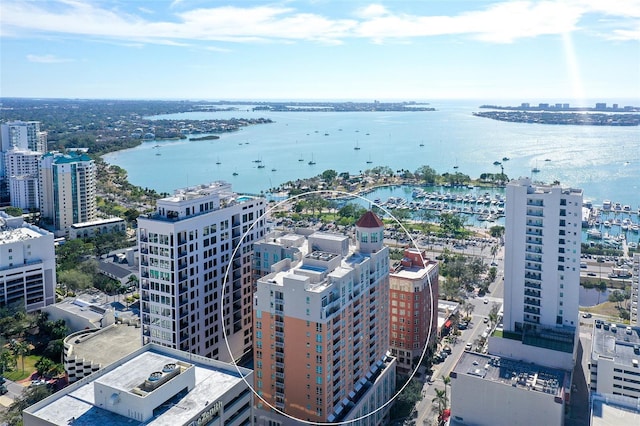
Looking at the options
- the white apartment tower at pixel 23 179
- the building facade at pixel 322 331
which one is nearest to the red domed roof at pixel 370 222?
the building facade at pixel 322 331

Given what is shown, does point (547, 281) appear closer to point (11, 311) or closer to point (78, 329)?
point (78, 329)

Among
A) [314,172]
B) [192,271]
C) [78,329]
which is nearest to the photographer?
[192,271]

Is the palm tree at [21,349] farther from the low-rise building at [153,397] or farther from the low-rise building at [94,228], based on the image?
the low-rise building at [94,228]

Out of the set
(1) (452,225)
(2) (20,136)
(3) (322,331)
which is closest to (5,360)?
(3) (322,331)

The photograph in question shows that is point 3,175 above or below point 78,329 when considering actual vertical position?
above

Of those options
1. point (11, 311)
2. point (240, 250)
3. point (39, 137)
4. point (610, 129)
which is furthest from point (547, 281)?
point (610, 129)

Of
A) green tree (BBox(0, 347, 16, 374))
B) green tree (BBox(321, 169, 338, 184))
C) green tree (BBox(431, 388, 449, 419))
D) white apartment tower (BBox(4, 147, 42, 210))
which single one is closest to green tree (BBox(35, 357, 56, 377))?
green tree (BBox(0, 347, 16, 374))

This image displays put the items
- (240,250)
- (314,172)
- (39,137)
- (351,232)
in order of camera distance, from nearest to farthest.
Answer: (240,250) < (351,232) < (39,137) < (314,172)
